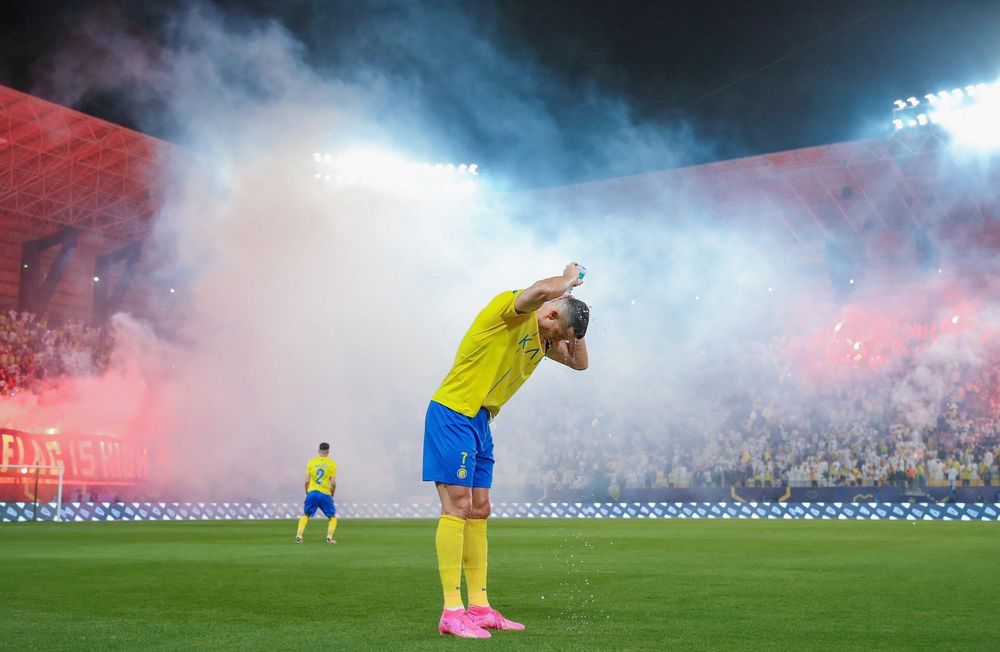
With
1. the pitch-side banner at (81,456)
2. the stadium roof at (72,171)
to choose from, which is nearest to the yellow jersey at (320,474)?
the pitch-side banner at (81,456)

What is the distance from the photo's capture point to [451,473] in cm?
546

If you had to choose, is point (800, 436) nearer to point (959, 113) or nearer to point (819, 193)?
point (819, 193)

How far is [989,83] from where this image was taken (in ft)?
88.7

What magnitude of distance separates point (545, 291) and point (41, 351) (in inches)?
1220

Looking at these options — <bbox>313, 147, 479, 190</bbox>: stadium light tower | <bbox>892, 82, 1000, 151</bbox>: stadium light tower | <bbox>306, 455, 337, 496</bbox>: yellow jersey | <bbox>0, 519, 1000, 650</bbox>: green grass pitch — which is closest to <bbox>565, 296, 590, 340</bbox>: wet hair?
<bbox>0, 519, 1000, 650</bbox>: green grass pitch

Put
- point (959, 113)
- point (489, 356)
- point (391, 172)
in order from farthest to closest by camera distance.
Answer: point (391, 172)
point (959, 113)
point (489, 356)

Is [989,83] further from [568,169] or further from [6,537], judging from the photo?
[6,537]

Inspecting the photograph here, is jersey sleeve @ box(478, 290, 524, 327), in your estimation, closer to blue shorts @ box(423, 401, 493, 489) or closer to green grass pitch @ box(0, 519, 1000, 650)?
blue shorts @ box(423, 401, 493, 489)

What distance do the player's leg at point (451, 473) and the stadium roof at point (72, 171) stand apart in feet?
86.0

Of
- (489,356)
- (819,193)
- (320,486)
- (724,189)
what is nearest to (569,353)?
(489,356)

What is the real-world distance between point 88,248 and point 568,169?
19319 mm

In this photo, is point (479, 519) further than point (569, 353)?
No

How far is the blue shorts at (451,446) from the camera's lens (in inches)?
215

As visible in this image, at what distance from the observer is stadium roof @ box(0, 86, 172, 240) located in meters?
29.4
